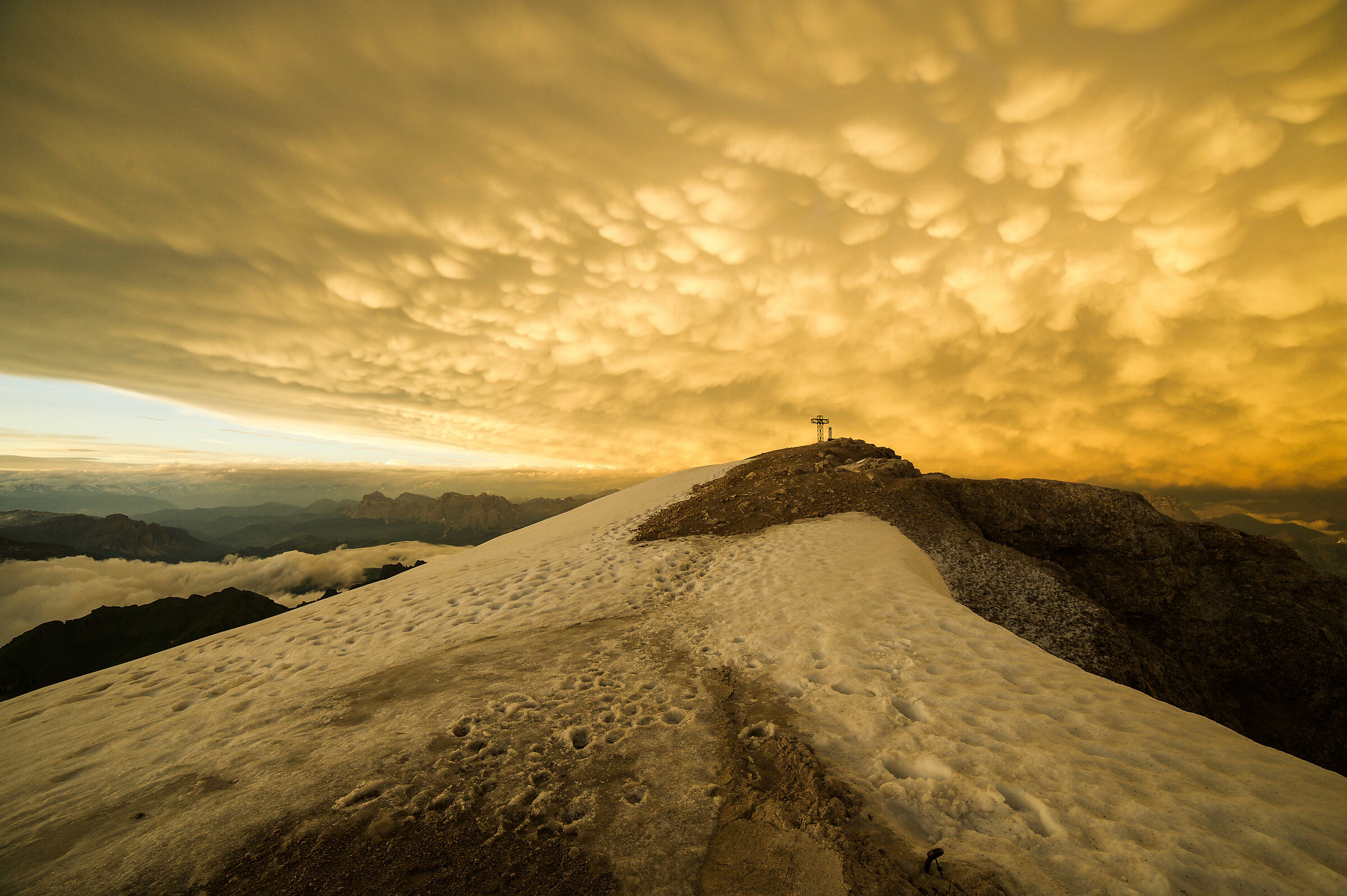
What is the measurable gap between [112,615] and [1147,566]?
26840 centimetres

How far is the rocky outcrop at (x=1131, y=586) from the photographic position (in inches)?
516

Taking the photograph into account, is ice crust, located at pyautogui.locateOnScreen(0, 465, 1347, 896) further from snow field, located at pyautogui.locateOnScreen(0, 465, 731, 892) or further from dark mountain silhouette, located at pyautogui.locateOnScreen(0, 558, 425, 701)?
dark mountain silhouette, located at pyautogui.locateOnScreen(0, 558, 425, 701)

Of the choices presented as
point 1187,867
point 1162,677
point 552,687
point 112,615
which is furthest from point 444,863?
point 112,615

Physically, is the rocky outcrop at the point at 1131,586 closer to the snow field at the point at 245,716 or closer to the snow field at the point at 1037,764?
the snow field at the point at 245,716

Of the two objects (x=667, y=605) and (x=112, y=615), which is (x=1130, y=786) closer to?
(x=667, y=605)

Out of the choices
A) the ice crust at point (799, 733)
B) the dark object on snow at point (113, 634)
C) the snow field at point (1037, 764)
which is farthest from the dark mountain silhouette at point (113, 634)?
the snow field at point (1037, 764)

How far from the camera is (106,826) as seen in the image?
15.0 ft

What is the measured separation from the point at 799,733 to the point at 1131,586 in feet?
56.3

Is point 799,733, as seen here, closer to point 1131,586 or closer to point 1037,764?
point 1037,764

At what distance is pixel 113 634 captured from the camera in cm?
15925

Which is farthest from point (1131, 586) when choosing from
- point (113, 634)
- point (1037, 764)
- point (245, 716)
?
point (113, 634)

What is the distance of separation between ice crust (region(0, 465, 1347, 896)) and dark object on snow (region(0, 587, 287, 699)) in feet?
616

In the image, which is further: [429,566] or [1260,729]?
[429,566]

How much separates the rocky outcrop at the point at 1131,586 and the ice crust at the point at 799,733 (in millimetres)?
4538
